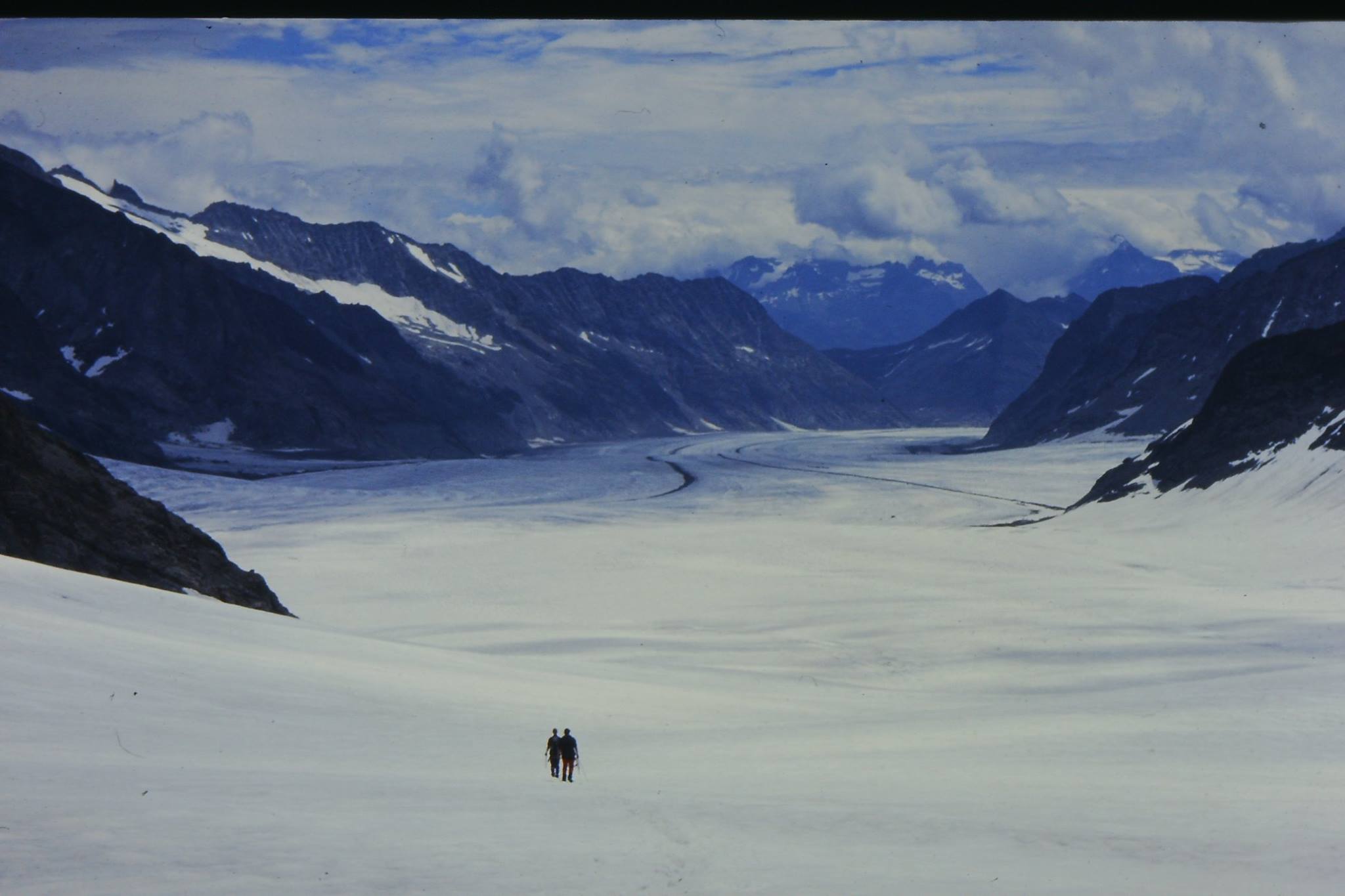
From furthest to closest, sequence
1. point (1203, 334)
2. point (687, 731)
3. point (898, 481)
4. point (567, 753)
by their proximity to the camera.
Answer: point (1203, 334)
point (898, 481)
point (687, 731)
point (567, 753)

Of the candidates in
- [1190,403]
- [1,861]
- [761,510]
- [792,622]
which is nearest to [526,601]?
[792,622]

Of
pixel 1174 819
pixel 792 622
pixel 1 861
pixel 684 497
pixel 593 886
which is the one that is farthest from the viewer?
pixel 684 497

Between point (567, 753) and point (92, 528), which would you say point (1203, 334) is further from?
point (567, 753)

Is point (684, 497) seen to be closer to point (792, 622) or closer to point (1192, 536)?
point (1192, 536)

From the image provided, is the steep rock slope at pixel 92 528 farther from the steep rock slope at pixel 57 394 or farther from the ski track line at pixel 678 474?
the steep rock slope at pixel 57 394

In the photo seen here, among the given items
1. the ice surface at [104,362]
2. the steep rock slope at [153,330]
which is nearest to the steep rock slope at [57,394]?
Result: the ice surface at [104,362]

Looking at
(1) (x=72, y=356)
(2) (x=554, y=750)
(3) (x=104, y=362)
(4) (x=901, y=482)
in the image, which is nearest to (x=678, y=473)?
(4) (x=901, y=482)
